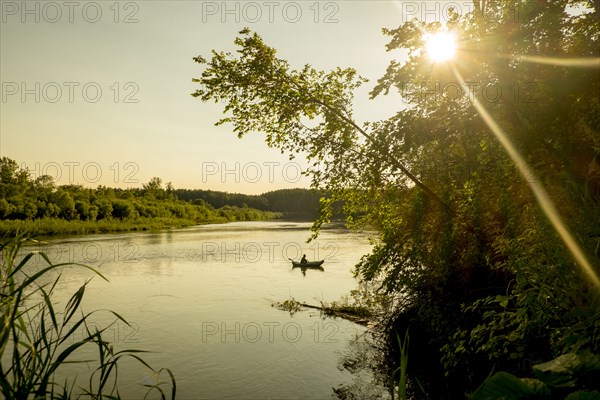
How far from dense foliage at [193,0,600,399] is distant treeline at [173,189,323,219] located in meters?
150

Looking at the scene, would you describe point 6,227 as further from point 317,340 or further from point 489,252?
point 489,252

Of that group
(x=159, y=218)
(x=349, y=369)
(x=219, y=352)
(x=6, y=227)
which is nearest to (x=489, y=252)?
(x=349, y=369)

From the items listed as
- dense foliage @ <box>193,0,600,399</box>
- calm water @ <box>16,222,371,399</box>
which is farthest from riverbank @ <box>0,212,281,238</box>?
dense foliage @ <box>193,0,600,399</box>

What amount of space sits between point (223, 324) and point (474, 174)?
9.38m

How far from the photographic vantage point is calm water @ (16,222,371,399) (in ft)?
31.4

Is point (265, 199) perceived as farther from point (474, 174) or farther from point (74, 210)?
point (474, 174)

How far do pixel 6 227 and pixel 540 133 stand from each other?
46721 mm

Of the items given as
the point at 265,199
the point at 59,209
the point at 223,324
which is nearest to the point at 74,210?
the point at 59,209

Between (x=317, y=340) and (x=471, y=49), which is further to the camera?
(x=317, y=340)

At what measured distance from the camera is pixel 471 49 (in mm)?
7480

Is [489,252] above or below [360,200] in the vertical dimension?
below

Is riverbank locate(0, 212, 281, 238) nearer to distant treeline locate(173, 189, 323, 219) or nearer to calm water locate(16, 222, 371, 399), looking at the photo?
calm water locate(16, 222, 371, 399)

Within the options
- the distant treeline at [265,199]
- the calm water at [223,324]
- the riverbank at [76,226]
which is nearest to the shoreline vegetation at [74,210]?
the riverbank at [76,226]

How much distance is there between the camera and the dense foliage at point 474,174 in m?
5.22
